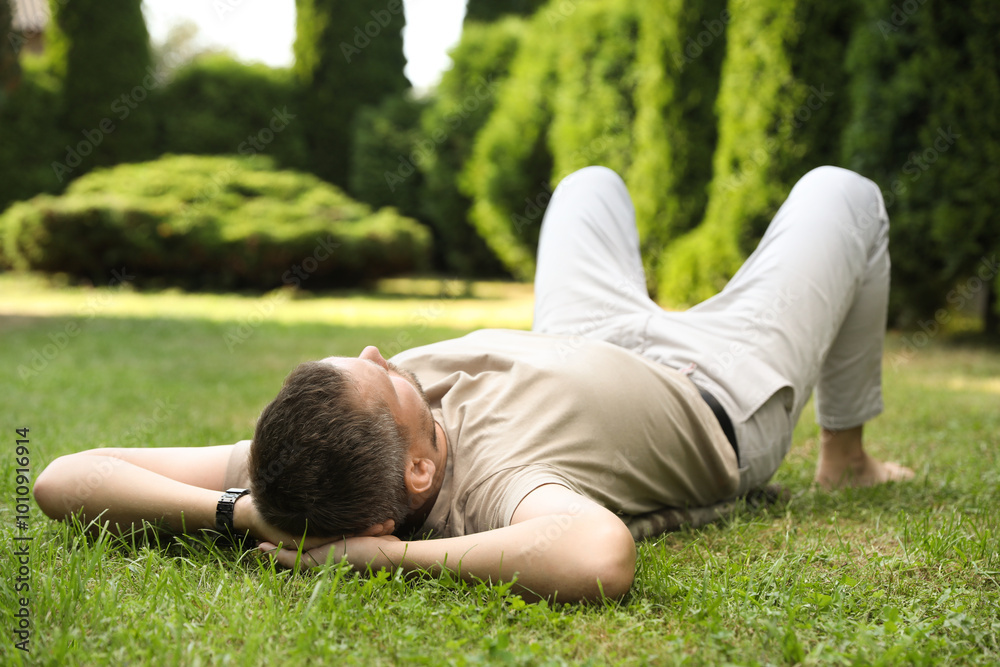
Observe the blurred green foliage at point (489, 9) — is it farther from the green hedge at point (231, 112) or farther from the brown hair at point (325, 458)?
the brown hair at point (325, 458)

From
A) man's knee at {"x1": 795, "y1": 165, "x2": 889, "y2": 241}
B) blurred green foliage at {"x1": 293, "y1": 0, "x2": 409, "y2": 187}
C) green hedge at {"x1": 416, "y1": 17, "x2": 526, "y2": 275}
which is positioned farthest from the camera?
blurred green foliage at {"x1": 293, "y1": 0, "x2": 409, "y2": 187}

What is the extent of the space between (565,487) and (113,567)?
104 cm

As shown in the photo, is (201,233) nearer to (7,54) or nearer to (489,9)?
(7,54)

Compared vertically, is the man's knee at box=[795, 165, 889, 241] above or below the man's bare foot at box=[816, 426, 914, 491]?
above

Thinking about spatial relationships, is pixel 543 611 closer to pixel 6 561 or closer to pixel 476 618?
pixel 476 618

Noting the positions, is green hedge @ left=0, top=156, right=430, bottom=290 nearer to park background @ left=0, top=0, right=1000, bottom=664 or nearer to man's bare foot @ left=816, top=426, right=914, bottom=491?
park background @ left=0, top=0, right=1000, bottom=664

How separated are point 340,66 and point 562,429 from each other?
13.1m

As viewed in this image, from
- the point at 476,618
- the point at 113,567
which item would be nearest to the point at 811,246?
the point at 476,618

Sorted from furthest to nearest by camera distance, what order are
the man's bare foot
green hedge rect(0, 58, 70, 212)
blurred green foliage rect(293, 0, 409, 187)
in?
blurred green foliage rect(293, 0, 409, 187) → green hedge rect(0, 58, 70, 212) → the man's bare foot

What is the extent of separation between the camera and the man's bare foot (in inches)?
106

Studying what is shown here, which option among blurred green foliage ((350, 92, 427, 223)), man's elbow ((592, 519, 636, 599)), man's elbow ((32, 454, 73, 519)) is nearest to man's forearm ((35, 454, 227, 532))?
man's elbow ((32, 454, 73, 519))

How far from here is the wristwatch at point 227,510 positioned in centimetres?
183

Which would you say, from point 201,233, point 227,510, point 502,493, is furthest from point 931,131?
point 201,233

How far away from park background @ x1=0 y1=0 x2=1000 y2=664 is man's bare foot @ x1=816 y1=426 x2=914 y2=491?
0.13 meters
